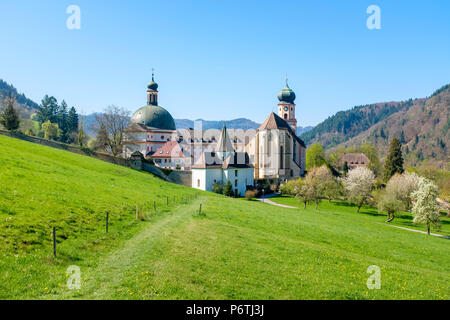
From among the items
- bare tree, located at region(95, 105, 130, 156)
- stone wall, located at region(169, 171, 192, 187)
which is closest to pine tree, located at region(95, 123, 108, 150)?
bare tree, located at region(95, 105, 130, 156)

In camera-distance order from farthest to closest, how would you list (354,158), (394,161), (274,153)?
1. (354,158)
2. (274,153)
3. (394,161)

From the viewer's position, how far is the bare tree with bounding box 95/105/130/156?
59.8 m

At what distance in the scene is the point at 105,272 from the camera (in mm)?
9523

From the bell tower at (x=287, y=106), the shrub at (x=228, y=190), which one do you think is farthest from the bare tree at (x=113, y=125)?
the bell tower at (x=287, y=106)

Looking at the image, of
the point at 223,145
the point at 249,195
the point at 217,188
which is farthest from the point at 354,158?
the point at 217,188

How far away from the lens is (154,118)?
82.1m

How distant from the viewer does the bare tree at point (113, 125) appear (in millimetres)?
59844

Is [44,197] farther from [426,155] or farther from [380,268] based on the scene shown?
[426,155]

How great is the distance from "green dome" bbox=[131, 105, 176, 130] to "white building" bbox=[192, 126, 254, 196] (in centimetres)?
2749

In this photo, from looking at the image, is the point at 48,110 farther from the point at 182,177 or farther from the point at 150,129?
the point at 182,177

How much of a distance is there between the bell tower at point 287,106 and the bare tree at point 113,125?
51.2m

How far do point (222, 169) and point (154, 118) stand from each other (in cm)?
3336

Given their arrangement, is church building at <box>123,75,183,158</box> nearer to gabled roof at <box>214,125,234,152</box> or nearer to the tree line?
gabled roof at <box>214,125,234,152</box>

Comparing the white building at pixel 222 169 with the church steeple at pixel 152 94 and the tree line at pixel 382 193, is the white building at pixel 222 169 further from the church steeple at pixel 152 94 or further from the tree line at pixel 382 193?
the church steeple at pixel 152 94
